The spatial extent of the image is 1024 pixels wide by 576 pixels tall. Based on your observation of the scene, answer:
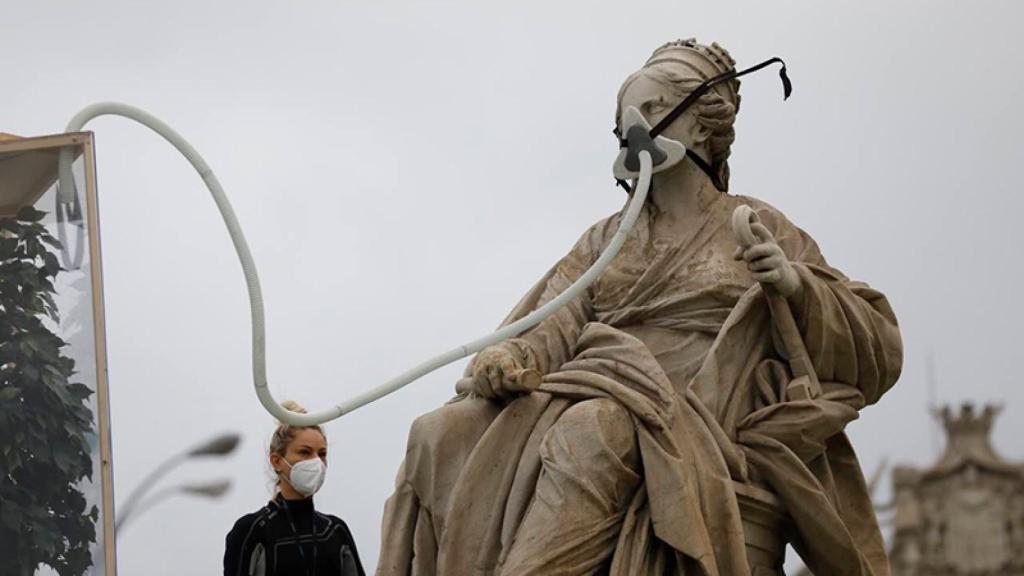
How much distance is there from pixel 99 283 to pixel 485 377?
1.51 meters

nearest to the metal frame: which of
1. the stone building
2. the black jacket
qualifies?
the black jacket

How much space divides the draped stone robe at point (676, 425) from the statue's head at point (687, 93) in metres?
0.26

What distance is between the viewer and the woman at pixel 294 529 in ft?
40.3

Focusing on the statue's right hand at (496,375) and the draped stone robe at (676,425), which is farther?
the statue's right hand at (496,375)

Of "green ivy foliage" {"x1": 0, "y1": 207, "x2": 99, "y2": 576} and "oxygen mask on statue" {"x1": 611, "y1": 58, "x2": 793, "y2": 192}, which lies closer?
"green ivy foliage" {"x1": 0, "y1": 207, "x2": 99, "y2": 576}

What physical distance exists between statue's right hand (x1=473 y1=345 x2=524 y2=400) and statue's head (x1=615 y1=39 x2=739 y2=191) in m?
1.24

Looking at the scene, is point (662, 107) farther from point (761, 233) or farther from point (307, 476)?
point (307, 476)

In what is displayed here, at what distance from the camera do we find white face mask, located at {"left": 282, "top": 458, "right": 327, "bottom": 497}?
12414 millimetres

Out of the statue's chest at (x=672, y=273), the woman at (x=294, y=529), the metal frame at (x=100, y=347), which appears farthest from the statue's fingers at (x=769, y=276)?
the metal frame at (x=100, y=347)

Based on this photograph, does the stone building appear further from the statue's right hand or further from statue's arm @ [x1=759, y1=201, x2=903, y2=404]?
the statue's right hand

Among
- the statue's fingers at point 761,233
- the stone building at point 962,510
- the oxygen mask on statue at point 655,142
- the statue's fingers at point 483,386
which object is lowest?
the stone building at point 962,510

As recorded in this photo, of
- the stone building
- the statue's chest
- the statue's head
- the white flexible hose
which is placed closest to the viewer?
the white flexible hose

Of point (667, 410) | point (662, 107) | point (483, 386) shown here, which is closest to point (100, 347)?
point (483, 386)

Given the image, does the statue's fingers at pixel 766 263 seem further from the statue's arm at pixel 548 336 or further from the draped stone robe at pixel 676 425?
the statue's arm at pixel 548 336
